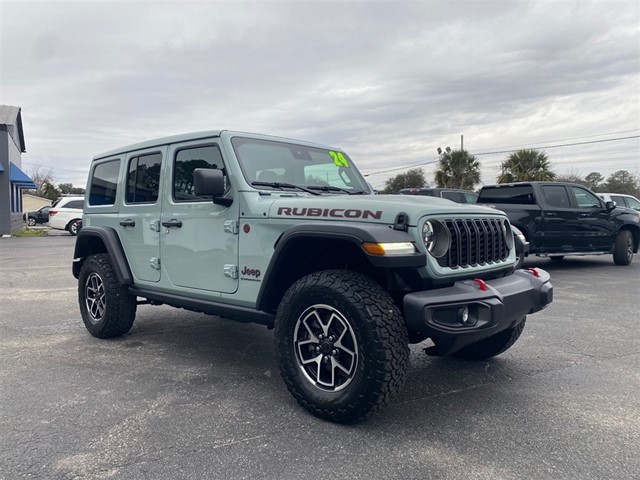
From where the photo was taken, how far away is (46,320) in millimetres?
5961

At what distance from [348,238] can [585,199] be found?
9.17m

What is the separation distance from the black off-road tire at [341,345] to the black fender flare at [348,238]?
9.0 inches

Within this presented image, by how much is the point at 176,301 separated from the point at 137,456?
1.80 m

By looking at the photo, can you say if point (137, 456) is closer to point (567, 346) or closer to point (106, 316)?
point (106, 316)

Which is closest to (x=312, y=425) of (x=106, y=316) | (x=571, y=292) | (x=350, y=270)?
(x=350, y=270)

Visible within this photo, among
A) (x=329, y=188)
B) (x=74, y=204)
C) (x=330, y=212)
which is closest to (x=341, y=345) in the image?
(x=330, y=212)

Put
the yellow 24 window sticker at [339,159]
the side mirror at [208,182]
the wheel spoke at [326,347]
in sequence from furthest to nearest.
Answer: the yellow 24 window sticker at [339,159] < the side mirror at [208,182] < the wheel spoke at [326,347]

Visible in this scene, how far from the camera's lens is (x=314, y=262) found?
3.58 m

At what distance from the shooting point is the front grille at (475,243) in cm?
321

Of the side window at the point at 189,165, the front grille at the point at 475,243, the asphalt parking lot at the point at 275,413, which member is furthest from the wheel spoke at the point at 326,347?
the side window at the point at 189,165

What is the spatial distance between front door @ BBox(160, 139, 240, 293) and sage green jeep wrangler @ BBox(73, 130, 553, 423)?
13mm

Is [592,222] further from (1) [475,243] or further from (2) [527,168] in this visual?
(2) [527,168]

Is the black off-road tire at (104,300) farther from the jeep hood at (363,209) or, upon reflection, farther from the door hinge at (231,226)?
the jeep hood at (363,209)

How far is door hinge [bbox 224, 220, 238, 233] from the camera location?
3.80 m
